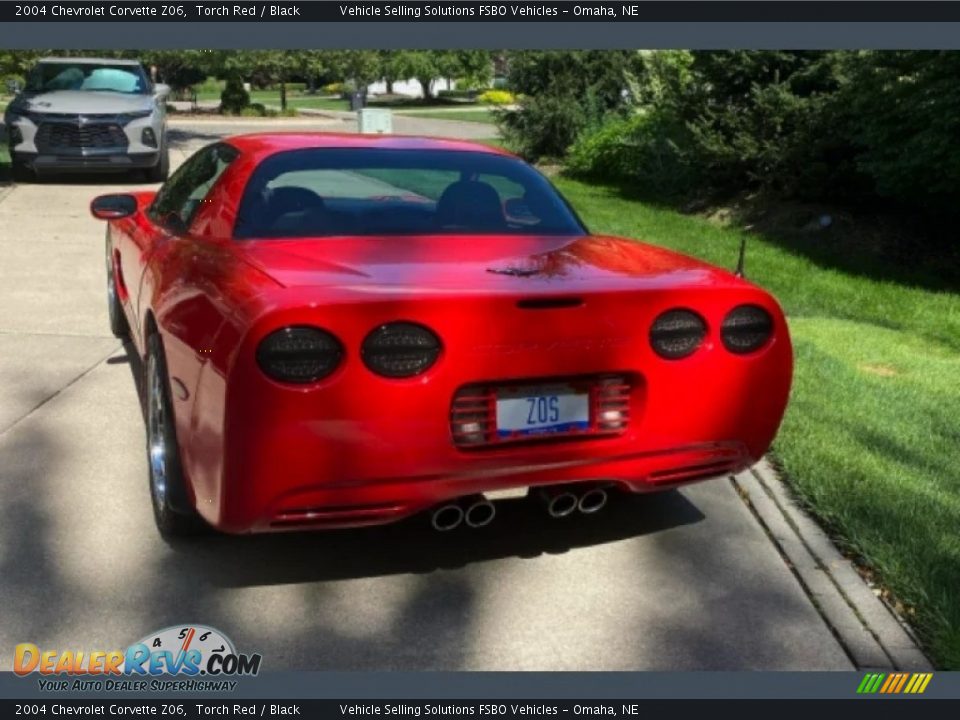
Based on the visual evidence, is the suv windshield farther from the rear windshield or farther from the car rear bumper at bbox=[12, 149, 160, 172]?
the rear windshield

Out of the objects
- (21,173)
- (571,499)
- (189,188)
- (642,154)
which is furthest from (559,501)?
(642,154)

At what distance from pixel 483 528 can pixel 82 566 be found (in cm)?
150

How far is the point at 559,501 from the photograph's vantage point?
148 inches

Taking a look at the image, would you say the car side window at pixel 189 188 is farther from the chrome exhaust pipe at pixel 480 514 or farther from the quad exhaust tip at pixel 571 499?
the quad exhaust tip at pixel 571 499

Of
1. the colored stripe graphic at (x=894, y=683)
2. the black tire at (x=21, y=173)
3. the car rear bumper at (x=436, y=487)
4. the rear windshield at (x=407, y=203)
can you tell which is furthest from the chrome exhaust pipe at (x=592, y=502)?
the black tire at (x=21, y=173)

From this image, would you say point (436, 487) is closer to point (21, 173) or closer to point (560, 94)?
point (21, 173)

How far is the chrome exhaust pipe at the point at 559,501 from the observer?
371 cm

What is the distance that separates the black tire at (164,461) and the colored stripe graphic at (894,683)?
7.55ft

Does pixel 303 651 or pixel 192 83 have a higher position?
pixel 303 651

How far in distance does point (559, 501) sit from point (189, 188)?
2.51 metres

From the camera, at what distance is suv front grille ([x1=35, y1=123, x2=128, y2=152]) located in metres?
14.7
